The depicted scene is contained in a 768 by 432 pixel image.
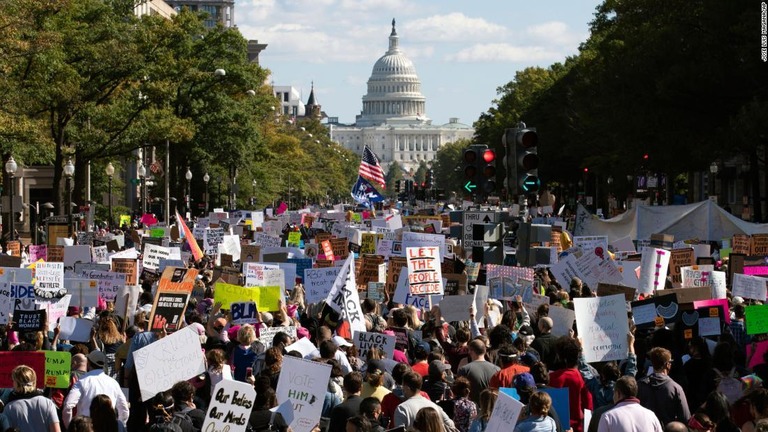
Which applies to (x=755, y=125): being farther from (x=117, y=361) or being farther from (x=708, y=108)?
(x=117, y=361)

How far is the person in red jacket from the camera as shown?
1259cm

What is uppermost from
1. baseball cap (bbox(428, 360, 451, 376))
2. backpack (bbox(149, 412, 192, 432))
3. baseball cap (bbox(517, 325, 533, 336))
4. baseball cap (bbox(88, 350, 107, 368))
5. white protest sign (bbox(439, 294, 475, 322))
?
white protest sign (bbox(439, 294, 475, 322))

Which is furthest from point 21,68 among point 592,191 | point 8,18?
point 592,191

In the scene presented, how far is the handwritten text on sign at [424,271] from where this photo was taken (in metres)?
19.7

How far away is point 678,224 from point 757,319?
22.1 meters

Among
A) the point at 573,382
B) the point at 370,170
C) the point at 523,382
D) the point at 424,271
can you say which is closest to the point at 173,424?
the point at 523,382

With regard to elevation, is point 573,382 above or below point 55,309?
below

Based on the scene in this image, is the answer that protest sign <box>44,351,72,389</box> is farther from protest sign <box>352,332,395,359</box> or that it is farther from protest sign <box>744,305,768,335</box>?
protest sign <box>744,305,768,335</box>

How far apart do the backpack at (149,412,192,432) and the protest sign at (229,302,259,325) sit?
5.45 meters

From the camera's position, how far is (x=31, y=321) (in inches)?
648

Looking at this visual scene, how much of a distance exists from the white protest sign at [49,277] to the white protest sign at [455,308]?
4.80m

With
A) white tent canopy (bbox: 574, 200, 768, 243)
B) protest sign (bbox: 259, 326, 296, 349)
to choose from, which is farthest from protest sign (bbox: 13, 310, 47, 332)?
white tent canopy (bbox: 574, 200, 768, 243)

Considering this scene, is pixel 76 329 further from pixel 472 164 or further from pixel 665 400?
pixel 472 164

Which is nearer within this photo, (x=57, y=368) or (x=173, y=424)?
(x=173, y=424)
